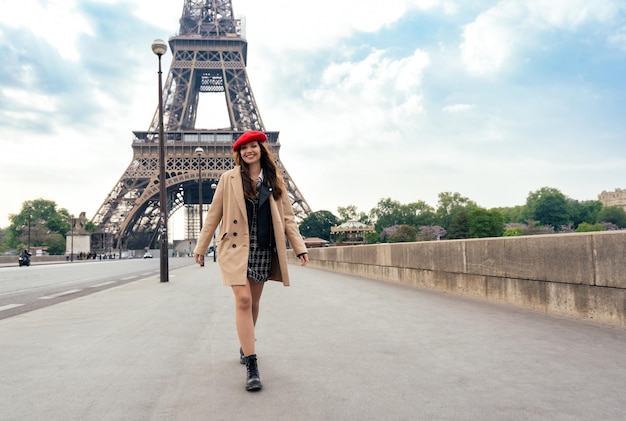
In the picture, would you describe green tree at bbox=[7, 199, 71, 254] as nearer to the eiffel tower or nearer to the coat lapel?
the eiffel tower

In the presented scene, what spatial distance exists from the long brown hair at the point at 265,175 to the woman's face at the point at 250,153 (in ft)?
0.16

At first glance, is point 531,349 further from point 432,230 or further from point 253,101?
point 432,230

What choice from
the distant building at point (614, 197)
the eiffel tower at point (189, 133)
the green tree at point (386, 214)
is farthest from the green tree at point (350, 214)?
the distant building at point (614, 197)

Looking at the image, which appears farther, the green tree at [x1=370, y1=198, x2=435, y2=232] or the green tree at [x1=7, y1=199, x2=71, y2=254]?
the green tree at [x1=370, y1=198, x2=435, y2=232]

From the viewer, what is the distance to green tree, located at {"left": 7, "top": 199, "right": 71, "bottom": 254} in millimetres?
82750

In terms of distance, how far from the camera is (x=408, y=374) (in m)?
3.28

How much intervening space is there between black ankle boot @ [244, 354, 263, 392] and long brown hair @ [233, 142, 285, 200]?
1129 mm

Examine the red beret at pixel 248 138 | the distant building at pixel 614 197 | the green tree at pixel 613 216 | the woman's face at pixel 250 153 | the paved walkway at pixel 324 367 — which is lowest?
the paved walkway at pixel 324 367

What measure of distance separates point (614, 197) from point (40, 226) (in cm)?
13307

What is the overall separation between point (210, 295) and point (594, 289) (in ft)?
20.9

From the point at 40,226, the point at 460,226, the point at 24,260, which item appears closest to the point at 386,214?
the point at 460,226

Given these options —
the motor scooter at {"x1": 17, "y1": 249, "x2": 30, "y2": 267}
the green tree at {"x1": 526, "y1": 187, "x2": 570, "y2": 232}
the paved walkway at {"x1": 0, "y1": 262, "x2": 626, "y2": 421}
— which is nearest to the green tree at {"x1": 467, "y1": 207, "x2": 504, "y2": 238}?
the green tree at {"x1": 526, "y1": 187, "x2": 570, "y2": 232}

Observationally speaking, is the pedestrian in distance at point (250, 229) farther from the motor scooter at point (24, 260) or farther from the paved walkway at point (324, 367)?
the motor scooter at point (24, 260)

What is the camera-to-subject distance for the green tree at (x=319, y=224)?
86500 mm
